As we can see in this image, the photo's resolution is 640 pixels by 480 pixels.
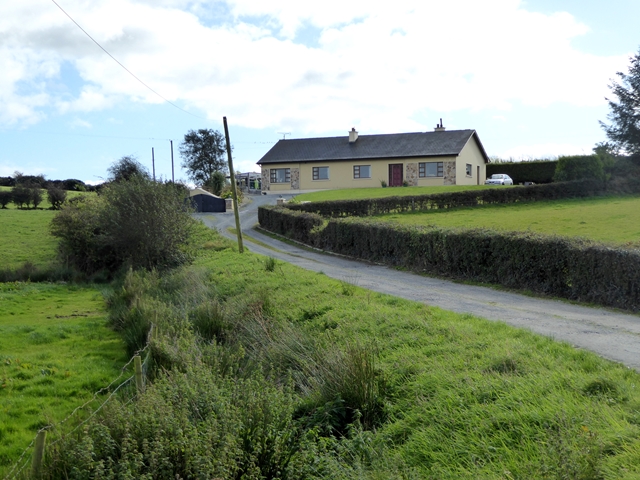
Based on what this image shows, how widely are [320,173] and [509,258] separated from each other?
45.0 m

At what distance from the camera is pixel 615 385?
6035 mm

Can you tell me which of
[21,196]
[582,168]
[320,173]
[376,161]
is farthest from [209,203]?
[582,168]

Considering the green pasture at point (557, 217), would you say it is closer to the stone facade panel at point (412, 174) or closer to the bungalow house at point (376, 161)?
the bungalow house at point (376, 161)

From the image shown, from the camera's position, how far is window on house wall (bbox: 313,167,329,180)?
198 ft

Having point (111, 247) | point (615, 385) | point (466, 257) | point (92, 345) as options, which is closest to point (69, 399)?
point (92, 345)

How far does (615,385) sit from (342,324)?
15.7 ft

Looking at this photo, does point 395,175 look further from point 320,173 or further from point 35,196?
point 35,196

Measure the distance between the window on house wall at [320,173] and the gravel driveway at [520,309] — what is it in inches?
1470

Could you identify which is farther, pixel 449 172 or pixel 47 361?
pixel 449 172

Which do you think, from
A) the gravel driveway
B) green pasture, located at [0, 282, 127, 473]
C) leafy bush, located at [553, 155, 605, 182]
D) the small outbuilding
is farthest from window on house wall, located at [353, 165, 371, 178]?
green pasture, located at [0, 282, 127, 473]

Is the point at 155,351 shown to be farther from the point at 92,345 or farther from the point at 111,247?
the point at 111,247

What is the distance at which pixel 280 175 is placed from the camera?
6225 cm

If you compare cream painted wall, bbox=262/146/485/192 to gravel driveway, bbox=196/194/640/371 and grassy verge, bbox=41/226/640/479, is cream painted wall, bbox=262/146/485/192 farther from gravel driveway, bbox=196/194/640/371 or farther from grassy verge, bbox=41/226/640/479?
grassy verge, bbox=41/226/640/479

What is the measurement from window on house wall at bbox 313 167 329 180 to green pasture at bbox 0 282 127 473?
4022 centimetres
